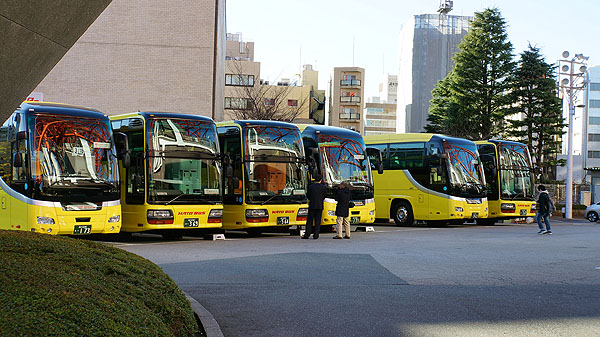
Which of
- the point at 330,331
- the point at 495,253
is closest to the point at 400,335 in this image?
the point at 330,331

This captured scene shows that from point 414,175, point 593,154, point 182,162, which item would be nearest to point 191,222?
point 182,162

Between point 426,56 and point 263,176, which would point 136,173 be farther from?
point 426,56

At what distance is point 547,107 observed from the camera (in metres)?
54.2

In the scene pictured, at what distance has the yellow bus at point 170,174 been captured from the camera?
1791 cm

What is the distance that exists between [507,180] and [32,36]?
Answer: 26.2 meters

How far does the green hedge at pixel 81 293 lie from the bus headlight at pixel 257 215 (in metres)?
11.7

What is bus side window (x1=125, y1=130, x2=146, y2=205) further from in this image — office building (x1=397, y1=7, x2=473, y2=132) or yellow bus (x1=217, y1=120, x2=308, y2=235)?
office building (x1=397, y1=7, x2=473, y2=132)

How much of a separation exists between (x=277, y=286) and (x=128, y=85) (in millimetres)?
29190

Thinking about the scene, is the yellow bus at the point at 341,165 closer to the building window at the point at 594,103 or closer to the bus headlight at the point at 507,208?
the bus headlight at the point at 507,208

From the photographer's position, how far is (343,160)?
23094 millimetres

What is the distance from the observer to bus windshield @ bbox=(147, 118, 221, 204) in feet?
59.0

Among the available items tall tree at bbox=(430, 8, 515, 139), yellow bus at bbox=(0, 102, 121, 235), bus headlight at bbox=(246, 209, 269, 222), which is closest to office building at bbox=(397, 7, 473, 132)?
tall tree at bbox=(430, 8, 515, 139)

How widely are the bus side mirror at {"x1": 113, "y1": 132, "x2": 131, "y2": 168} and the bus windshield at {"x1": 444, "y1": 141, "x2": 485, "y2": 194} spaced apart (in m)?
13.7

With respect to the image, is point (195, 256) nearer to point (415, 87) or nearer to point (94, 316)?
point (94, 316)
